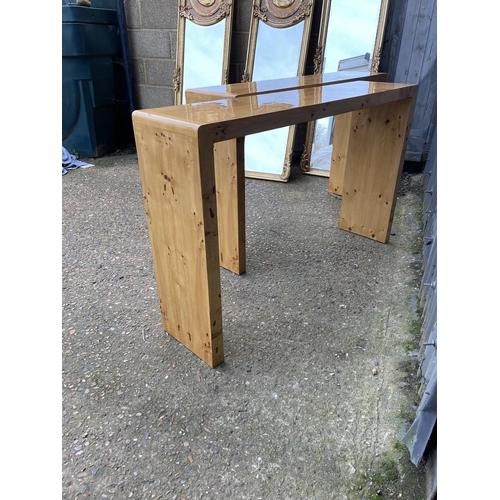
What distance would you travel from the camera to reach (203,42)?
3.58 metres

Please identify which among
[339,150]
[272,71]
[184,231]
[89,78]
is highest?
[272,71]

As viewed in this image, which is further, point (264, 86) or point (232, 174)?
point (264, 86)

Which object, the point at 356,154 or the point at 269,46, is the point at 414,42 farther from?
the point at 356,154

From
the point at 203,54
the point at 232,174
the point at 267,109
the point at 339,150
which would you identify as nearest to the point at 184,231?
the point at 267,109

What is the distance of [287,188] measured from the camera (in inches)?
132

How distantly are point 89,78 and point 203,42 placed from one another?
1.13 m

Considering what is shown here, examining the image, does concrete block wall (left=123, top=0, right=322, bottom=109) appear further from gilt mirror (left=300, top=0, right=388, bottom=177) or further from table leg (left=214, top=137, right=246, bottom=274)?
table leg (left=214, top=137, right=246, bottom=274)

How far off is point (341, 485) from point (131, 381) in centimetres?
83

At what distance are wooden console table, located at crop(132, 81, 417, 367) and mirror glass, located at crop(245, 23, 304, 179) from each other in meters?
1.33

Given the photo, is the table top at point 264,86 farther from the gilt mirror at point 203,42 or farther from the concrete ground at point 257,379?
the gilt mirror at point 203,42

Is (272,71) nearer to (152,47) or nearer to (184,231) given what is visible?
(152,47)

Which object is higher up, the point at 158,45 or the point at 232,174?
the point at 158,45

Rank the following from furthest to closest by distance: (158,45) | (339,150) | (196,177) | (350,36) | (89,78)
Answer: (158,45) < (89,78) < (350,36) < (339,150) < (196,177)

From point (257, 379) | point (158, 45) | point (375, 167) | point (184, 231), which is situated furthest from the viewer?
point (158, 45)
